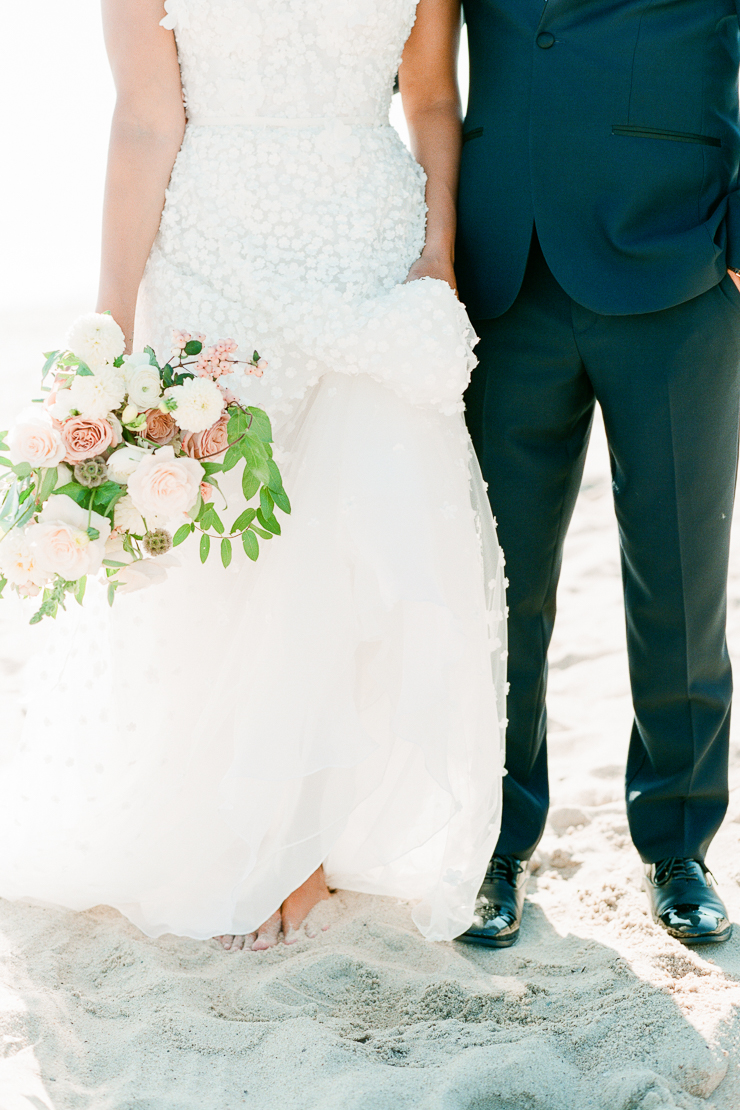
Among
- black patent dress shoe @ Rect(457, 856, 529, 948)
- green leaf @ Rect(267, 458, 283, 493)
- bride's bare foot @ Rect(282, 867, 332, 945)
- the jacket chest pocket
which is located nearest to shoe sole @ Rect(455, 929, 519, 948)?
black patent dress shoe @ Rect(457, 856, 529, 948)

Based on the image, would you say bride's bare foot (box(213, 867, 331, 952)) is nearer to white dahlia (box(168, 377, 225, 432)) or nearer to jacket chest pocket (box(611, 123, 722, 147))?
white dahlia (box(168, 377, 225, 432))

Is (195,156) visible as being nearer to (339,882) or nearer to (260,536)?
(260,536)

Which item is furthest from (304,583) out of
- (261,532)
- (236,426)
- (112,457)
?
(112,457)

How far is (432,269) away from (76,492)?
2.98ft

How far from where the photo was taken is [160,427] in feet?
5.93

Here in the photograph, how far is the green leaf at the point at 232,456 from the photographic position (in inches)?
72.5

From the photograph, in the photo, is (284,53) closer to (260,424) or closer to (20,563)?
(260,424)

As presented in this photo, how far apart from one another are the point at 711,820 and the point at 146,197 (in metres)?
1.92

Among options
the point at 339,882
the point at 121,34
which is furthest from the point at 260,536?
the point at 121,34

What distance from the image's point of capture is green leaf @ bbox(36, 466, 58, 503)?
1744 millimetres

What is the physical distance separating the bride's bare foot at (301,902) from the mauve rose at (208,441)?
41.7 inches

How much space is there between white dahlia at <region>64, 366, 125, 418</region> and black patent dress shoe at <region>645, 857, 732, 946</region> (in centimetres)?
164

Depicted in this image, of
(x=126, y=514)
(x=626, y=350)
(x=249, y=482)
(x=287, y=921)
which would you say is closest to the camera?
(x=126, y=514)

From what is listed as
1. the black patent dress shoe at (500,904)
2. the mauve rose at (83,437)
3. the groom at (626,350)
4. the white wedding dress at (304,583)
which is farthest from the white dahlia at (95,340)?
the black patent dress shoe at (500,904)
